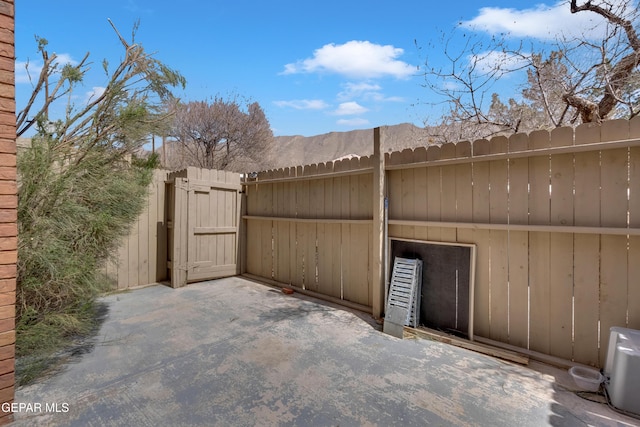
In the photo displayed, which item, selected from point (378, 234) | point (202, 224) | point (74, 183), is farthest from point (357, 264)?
point (74, 183)

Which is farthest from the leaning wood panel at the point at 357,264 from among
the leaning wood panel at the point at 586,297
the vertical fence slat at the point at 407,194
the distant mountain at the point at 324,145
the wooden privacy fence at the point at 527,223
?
the distant mountain at the point at 324,145

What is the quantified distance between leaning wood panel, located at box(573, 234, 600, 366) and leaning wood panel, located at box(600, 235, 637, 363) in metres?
0.03

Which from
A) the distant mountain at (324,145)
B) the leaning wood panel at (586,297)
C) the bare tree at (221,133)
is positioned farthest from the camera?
the distant mountain at (324,145)

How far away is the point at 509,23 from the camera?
4.27 meters

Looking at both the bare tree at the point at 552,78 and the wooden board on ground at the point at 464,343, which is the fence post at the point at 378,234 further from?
the bare tree at the point at 552,78

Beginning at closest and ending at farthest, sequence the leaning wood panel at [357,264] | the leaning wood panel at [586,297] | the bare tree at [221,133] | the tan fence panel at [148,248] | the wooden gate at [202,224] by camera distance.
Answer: the leaning wood panel at [586,297], the leaning wood panel at [357,264], the tan fence panel at [148,248], the wooden gate at [202,224], the bare tree at [221,133]

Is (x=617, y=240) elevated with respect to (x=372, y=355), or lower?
elevated

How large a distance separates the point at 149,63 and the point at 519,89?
5.66m

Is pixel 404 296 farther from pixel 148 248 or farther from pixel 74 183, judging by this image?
pixel 148 248

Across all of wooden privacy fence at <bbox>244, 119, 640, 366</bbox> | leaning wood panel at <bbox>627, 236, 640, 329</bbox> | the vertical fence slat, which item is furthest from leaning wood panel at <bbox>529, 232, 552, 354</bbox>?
the vertical fence slat

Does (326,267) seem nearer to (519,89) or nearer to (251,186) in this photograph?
(251,186)

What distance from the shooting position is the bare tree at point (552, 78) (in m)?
3.68

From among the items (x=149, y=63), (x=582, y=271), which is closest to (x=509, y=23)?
(x=582, y=271)

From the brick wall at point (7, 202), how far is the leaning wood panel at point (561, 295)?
366cm
